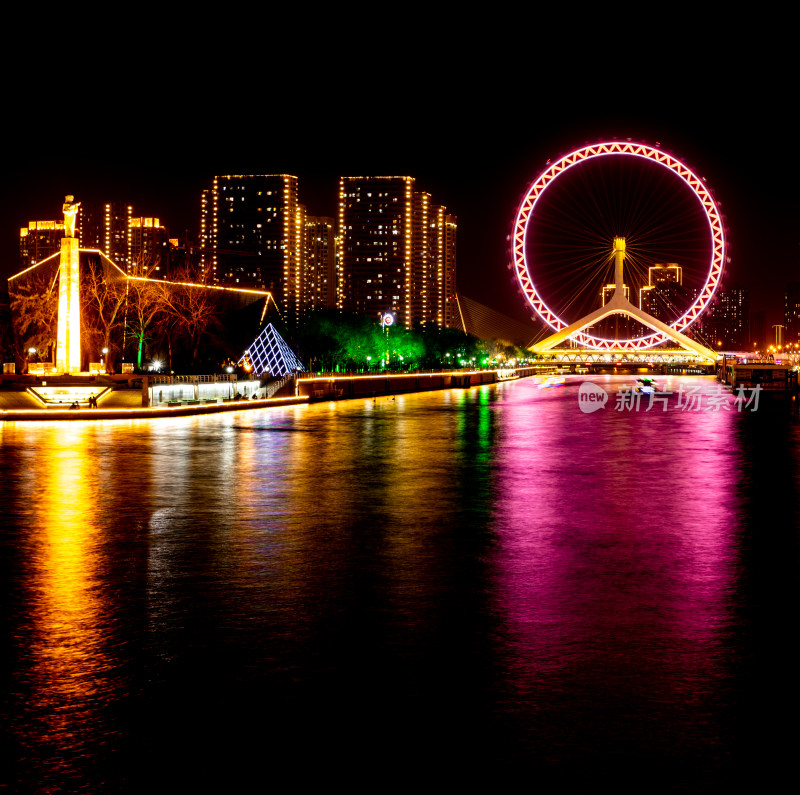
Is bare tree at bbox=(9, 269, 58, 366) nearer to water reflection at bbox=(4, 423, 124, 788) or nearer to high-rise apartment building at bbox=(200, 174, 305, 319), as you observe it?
water reflection at bbox=(4, 423, 124, 788)

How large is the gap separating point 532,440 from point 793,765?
64.0 feet

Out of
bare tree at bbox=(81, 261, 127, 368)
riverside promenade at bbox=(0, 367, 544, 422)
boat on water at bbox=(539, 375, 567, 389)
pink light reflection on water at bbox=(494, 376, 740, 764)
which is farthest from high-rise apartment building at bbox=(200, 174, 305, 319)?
pink light reflection on water at bbox=(494, 376, 740, 764)

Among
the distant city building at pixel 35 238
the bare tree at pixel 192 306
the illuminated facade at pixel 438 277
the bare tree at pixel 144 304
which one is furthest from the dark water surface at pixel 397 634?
the illuminated facade at pixel 438 277

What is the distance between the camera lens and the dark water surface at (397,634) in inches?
177

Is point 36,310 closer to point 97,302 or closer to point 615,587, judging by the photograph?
point 97,302

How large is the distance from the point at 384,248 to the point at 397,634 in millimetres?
175929

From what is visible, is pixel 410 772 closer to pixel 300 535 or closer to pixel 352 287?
pixel 300 535

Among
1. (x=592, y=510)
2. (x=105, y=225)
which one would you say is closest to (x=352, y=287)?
(x=105, y=225)

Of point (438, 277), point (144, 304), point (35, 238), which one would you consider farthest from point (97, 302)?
point (438, 277)

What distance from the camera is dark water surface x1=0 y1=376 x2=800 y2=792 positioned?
448 cm

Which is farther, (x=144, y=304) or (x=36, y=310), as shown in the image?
(x=36, y=310)

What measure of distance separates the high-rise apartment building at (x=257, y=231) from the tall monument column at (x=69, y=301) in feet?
425

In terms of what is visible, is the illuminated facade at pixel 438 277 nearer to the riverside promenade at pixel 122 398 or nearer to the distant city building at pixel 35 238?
the distant city building at pixel 35 238

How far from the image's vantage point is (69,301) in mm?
38312
